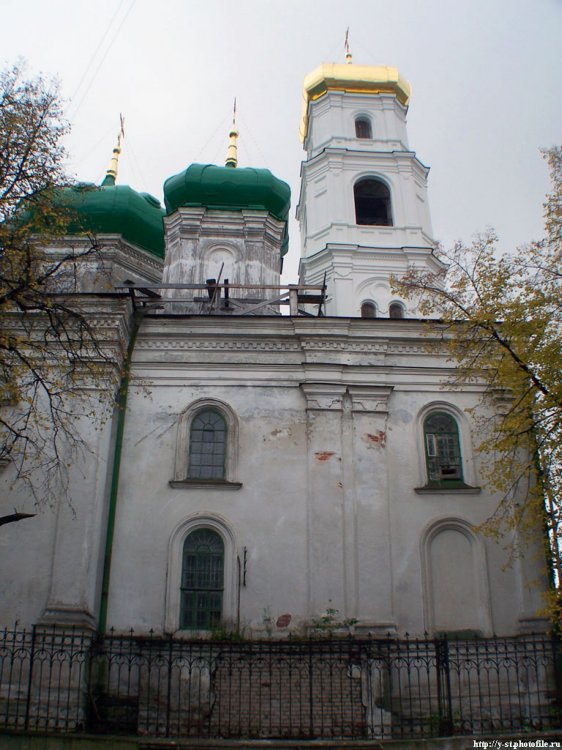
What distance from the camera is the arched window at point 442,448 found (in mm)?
15039

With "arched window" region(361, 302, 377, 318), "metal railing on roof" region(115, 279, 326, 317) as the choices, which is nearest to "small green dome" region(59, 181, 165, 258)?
"metal railing on roof" region(115, 279, 326, 317)

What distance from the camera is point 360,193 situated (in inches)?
952

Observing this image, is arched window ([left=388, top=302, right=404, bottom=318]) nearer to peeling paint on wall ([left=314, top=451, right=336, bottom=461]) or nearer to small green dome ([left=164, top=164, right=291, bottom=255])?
small green dome ([left=164, top=164, right=291, bottom=255])

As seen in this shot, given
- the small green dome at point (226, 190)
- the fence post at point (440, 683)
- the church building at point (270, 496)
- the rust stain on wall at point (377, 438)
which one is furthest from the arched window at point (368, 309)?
the fence post at point (440, 683)

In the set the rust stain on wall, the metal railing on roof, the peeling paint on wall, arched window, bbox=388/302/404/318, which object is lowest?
the peeling paint on wall

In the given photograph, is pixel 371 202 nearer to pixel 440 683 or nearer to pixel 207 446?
pixel 207 446

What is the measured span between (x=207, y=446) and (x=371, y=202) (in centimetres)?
1214

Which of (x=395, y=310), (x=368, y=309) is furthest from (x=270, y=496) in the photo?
(x=395, y=310)

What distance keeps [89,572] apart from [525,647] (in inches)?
281

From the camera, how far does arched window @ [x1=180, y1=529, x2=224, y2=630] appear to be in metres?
13.7

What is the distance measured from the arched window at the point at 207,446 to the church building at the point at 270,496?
28mm

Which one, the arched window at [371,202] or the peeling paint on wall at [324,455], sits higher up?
the arched window at [371,202]

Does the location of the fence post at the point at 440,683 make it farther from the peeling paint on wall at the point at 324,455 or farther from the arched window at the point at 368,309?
the arched window at the point at 368,309

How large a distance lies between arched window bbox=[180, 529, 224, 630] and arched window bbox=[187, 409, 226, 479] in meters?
1.16
